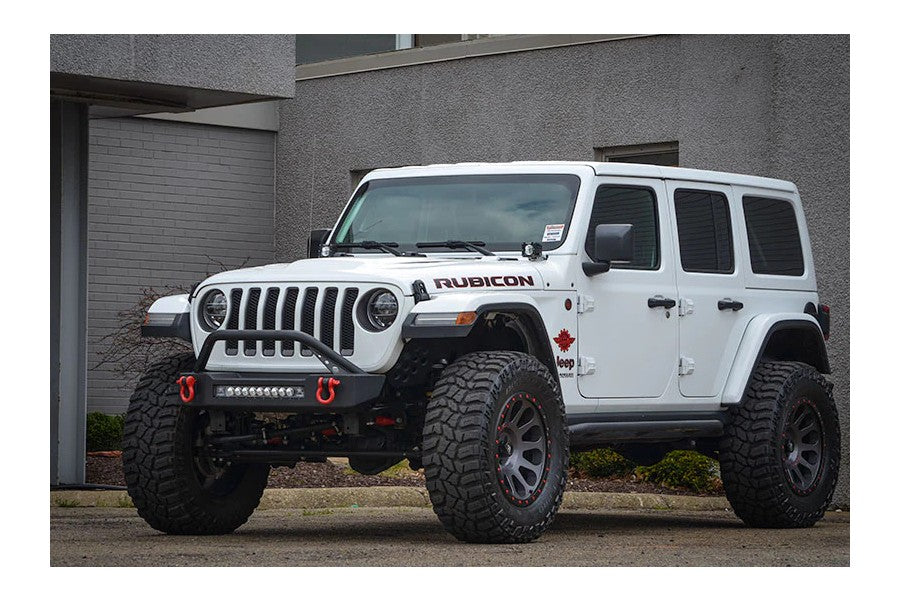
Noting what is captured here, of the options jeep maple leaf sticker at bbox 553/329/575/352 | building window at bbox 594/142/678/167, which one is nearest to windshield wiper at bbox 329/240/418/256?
jeep maple leaf sticker at bbox 553/329/575/352

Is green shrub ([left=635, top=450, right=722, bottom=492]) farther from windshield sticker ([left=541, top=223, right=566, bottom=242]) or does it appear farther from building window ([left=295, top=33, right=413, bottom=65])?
building window ([left=295, top=33, right=413, bottom=65])

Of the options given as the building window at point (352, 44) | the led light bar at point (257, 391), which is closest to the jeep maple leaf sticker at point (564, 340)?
the led light bar at point (257, 391)

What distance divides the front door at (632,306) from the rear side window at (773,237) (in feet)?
3.42

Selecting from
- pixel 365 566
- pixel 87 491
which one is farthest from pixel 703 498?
pixel 365 566

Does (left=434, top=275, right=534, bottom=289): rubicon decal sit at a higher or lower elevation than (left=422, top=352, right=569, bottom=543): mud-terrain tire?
higher

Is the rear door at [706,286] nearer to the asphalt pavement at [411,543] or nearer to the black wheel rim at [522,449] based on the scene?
the asphalt pavement at [411,543]

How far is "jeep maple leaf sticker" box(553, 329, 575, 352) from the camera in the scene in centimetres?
945

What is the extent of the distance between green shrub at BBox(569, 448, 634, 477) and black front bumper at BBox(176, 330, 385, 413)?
5832 mm

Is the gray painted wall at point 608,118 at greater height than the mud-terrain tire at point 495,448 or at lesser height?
greater

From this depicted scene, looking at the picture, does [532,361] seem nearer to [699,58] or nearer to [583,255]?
[583,255]

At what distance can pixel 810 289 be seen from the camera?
11.7m

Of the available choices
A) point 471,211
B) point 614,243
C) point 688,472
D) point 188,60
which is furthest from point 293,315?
point 688,472

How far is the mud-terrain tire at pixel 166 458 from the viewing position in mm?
9320

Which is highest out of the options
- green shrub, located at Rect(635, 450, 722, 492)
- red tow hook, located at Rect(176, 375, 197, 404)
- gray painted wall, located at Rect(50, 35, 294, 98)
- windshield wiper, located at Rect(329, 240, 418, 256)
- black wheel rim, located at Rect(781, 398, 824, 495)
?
gray painted wall, located at Rect(50, 35, 294, 98)
